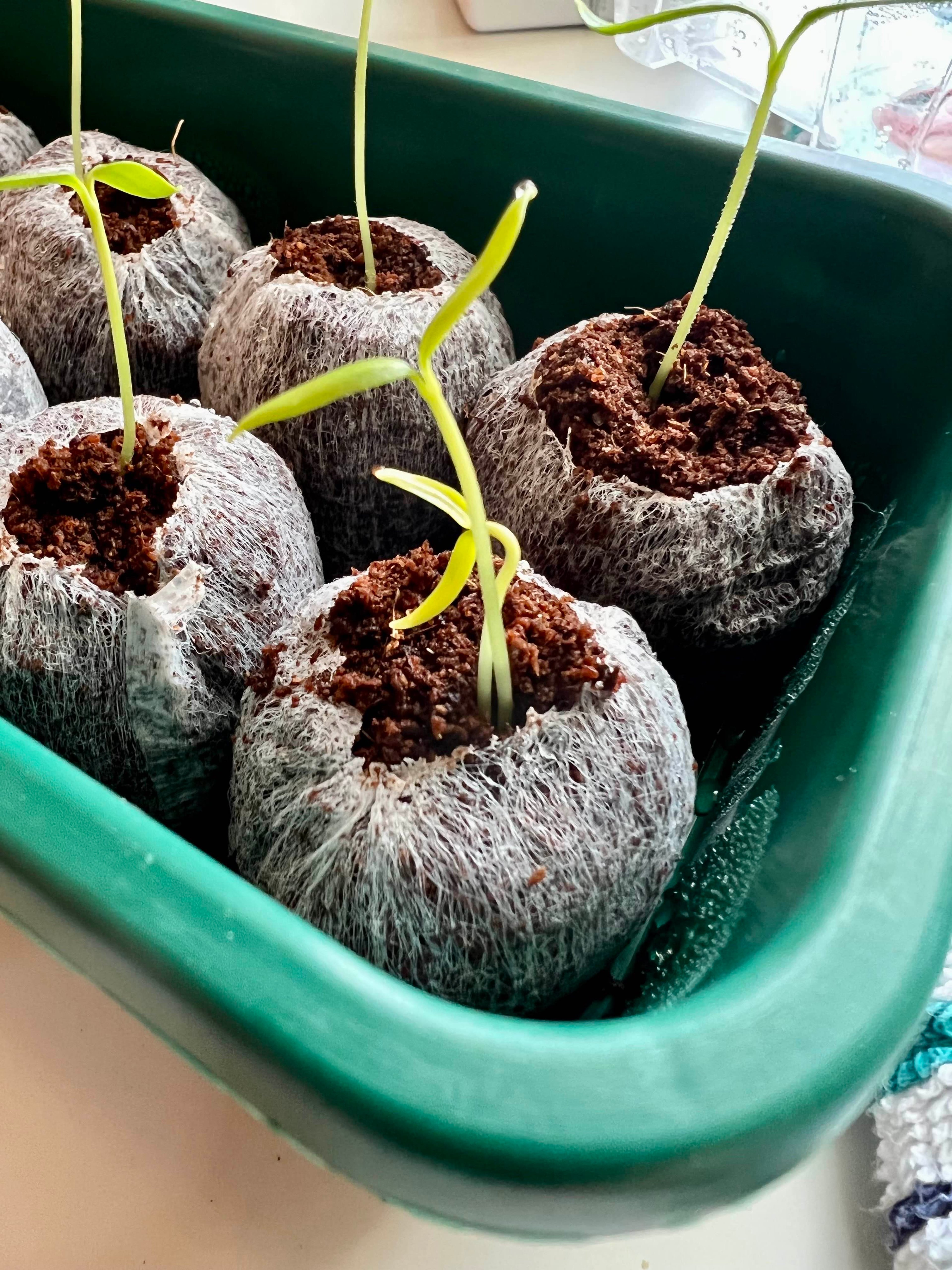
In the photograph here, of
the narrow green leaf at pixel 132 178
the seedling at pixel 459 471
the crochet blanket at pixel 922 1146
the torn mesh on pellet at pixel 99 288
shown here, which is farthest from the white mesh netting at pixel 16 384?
the crochet blanket at pixel 922 1146

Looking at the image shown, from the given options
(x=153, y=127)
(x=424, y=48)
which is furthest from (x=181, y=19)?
(x=424, y=48)

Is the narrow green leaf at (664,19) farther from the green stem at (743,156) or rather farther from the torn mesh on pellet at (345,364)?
the torn mesh on pellet at (345,364)

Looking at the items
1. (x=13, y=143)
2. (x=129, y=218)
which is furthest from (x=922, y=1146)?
(x=13, y=143)

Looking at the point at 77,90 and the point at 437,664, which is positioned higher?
the point at 77,90

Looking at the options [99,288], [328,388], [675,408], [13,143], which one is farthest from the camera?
[13,143]

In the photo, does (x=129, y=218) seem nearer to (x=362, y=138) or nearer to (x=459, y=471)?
(x=362, y=138)

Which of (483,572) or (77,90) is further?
(77,90)
